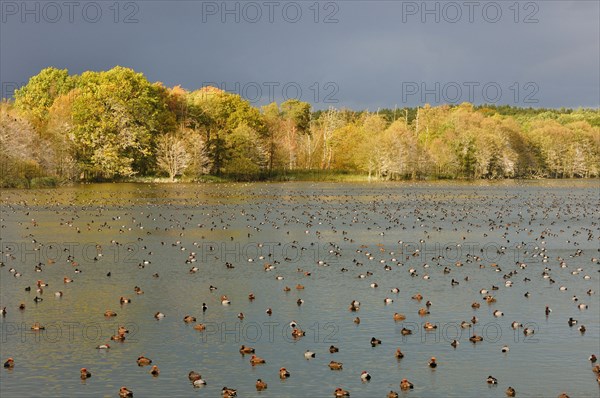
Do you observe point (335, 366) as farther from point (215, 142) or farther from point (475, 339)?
point (215, 142)

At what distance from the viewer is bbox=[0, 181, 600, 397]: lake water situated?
1923 centimetres

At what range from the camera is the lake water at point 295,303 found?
757 inches

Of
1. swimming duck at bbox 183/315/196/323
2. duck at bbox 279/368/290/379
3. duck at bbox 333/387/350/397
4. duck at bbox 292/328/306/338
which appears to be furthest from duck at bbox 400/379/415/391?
swimming duck at bbox 183/315/196/323

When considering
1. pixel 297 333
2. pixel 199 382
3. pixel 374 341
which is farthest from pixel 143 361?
pixel 374 341

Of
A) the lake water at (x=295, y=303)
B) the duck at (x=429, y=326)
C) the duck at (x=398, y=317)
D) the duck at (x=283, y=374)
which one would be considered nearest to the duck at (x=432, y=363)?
the lake water at (x=295, y=303)

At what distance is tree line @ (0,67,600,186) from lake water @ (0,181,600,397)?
182 ft

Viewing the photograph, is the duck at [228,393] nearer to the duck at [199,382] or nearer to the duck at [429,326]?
the duck at [199,382]

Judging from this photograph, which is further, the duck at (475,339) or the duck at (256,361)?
the duck at (475,339)

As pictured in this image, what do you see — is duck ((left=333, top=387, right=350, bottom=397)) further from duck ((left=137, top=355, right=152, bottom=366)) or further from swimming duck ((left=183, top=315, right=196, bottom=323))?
swimming duck ((left=183, top=315, right=196, bottom=323))

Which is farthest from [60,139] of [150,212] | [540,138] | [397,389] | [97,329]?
[540,138]

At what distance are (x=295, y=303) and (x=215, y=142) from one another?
112 metres

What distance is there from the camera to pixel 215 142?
5458 inches

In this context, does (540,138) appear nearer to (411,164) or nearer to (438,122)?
(438,122)

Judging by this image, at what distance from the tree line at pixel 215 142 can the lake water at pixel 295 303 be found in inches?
2184
